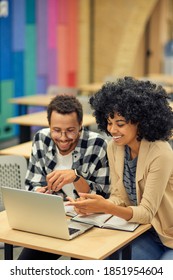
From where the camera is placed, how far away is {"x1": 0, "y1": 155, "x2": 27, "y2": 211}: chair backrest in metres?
3.92

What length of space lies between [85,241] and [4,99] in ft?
19.3

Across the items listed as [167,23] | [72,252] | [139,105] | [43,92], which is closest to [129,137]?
[139,105]

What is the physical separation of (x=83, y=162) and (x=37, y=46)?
5.83 m

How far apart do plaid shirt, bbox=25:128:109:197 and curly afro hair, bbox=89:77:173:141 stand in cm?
38

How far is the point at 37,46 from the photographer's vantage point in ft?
29.9

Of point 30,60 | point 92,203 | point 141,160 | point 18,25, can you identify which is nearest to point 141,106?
point 141,160

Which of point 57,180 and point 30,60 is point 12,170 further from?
point 30,60

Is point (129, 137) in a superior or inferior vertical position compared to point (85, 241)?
superior

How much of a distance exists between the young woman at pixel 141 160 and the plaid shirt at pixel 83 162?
0.77 ft

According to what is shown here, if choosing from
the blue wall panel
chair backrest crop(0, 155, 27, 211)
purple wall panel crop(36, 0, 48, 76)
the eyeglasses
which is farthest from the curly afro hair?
purple wall panel crop(36, 0, 48, 76)

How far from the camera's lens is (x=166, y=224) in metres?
3.15

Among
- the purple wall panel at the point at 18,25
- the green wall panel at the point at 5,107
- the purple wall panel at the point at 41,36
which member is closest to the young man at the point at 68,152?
the green wall panel at the point at 5,107
